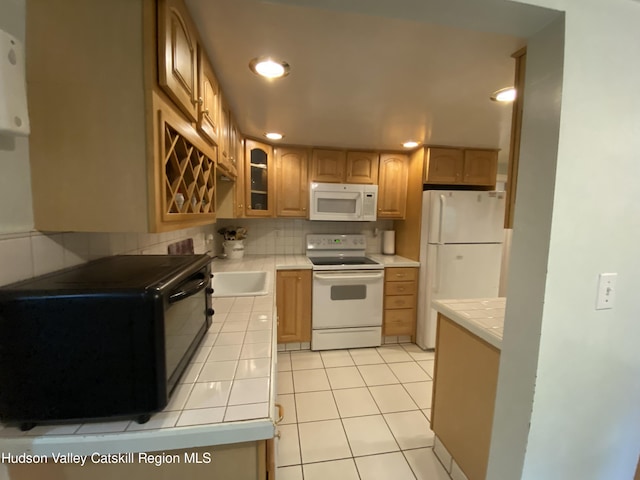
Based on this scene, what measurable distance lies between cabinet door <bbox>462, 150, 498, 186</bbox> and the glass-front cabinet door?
6.75ft

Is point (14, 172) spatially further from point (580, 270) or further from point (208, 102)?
point (580, 270)

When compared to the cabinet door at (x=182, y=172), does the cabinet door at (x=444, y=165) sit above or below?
above

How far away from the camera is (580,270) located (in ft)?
→ 2.88

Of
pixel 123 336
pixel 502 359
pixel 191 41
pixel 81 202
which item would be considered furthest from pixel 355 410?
pixel 191 41

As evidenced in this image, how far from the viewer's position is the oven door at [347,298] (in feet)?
9.10

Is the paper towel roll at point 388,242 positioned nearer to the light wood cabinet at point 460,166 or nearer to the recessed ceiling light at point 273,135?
the light wood cabinet at point 460,166

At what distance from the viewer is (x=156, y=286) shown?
2.29ft

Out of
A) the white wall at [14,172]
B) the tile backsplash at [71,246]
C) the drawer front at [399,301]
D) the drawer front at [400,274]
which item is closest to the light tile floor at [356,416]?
the drawer front at [399,301]

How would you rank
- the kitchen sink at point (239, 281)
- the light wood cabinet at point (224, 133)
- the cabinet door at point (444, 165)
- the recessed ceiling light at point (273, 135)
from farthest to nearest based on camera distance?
the cabinet door at point (444, 165)
the recessed ceiling light at point (273, 135)
the kitchen sink at point (239, 281)
the light wood cabinet at point (224, 133)

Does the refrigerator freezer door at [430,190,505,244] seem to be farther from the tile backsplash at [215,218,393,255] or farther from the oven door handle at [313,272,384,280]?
the tile backsplash at [215,218,393,255]

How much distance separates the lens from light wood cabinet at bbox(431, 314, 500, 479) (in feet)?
4.09

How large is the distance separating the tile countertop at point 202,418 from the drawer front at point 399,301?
2.07 meters

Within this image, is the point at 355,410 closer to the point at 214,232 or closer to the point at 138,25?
the point at 214,232

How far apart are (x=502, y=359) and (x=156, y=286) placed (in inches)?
47.7
